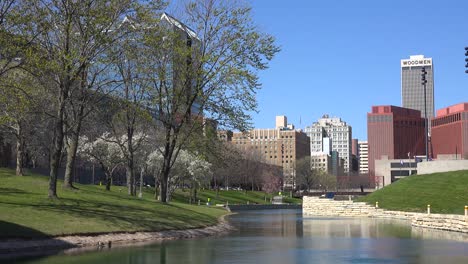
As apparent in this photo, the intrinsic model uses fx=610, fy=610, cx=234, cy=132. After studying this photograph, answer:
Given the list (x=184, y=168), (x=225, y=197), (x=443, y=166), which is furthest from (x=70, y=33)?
(x=225, y=197)

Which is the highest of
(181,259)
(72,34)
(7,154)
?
(72,34)

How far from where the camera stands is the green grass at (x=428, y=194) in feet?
211

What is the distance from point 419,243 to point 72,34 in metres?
23.2

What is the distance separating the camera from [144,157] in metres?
82.1

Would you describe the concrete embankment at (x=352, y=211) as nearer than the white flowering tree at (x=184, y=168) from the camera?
Yes

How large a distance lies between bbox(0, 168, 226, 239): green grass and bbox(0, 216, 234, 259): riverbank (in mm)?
470

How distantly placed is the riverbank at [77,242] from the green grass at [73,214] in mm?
470

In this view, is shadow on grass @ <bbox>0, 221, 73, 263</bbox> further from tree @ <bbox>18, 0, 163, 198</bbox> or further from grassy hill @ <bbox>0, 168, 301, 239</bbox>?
tree @ <bbox>18, 0, 163, 198</bbox>

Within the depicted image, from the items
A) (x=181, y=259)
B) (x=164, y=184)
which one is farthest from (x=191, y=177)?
(x=181, y=259)

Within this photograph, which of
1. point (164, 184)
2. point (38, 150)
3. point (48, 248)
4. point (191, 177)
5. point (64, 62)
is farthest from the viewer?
point (191, 177)

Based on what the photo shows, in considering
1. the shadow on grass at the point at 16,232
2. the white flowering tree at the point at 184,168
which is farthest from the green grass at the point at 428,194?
the shadow on grass at the point at 16,232

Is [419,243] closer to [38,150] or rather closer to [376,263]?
[376,263]

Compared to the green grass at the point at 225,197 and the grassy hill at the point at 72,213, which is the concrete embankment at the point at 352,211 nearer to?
the grassy hill at the point at 72,213

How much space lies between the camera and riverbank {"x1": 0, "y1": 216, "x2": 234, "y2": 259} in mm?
25453
